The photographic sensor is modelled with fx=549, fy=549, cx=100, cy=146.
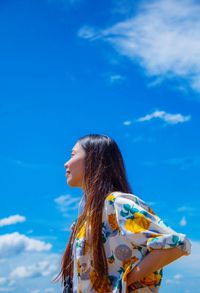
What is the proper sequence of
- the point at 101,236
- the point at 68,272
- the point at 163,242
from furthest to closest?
the point at 68,272 < the point at 101,236 < the point at 163,242

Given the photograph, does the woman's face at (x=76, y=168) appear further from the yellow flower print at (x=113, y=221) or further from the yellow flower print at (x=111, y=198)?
the yellow flower print at (x=113, y=221)

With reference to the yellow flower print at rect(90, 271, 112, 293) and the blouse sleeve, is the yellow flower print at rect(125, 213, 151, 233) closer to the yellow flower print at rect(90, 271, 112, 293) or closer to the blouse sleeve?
the blouse sleeve

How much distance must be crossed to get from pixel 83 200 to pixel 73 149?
0.48 metres

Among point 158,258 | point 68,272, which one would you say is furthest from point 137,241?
point 68,272

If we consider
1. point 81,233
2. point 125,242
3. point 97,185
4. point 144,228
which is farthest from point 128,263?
point 97,185

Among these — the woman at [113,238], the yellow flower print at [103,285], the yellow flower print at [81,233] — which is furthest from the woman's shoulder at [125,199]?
the yellow flower print at [103,285]

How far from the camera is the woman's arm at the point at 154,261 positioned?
3953mm

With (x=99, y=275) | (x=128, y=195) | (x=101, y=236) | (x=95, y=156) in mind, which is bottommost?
(x=99, y=275)

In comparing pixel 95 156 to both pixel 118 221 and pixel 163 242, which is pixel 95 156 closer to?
pixel 118 221

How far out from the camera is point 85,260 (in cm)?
423

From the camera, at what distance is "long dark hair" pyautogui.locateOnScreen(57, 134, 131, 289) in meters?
4.13

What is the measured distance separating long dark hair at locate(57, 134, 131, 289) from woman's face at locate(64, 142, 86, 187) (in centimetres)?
5

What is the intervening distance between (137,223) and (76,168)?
32.4 inches

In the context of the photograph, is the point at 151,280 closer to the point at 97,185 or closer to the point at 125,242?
the point at 125,242
